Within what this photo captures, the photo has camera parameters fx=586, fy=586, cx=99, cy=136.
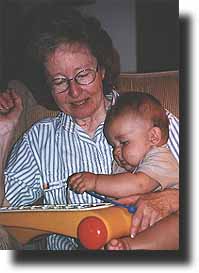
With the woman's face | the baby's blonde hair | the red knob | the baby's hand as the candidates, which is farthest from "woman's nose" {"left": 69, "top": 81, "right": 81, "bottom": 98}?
the red knob

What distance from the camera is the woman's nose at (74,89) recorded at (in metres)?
1.58

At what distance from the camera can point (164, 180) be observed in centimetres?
154

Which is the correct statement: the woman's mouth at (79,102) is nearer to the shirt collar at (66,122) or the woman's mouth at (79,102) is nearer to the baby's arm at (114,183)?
the shirt collar at (66,122)

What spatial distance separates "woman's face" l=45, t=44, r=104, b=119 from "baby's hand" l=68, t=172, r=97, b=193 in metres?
0.16

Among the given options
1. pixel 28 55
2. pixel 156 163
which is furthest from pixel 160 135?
pixel 28 55

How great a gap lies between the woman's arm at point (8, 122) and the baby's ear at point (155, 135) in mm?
373

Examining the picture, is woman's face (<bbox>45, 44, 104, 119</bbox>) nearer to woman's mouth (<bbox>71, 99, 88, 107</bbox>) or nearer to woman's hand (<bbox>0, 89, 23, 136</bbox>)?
woman's mouth (<bbox>71, 99, 88, 107</bbox>)

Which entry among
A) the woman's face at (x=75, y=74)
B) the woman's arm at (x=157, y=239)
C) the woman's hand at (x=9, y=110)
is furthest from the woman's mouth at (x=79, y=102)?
the woman's arm at (x=157, y=239)

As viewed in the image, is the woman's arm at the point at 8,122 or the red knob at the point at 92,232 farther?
the woman's arm at the point at 8,122

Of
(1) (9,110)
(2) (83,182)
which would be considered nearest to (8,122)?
(1) (9,110)

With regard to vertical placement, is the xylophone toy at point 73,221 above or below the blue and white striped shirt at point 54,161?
below

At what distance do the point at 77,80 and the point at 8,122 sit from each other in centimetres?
23

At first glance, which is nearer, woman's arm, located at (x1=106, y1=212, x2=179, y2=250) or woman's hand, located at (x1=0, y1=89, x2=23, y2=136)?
woman's arm, located at (x1=106, y1=212, x2=179, y2=250)

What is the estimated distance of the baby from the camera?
1533 mm
